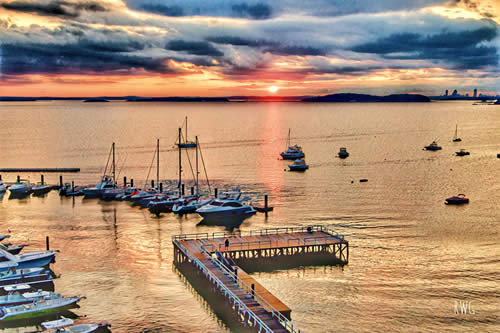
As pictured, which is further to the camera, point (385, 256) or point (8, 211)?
point (8, 211)

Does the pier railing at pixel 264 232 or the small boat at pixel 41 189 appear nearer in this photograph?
the pier railing at pixel 264 232

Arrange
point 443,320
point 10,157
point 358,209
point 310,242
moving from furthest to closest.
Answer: point 10,157 < point 358,209 < point 310,242 < point 443,320

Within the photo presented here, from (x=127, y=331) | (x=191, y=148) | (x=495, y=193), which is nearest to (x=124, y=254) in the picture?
(x=127, y=331)

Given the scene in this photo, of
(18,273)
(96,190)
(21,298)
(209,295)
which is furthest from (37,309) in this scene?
(96,190)

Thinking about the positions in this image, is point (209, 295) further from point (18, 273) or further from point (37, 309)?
point (18, 273)

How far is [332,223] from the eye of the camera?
2672 inches

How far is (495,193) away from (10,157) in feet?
359

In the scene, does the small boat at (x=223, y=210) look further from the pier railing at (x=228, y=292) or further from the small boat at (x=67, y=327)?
the small boat at (x=67, y=327)

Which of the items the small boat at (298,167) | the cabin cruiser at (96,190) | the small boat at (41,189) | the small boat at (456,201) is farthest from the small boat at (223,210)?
the small boat at (298,167)

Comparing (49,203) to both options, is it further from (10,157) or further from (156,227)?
(10,157)

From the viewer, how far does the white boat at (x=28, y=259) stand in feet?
154

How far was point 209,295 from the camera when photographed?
44.7 metres

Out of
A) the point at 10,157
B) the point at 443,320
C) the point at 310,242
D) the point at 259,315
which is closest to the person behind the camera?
the point at 259,315

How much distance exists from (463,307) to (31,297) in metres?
31.8
